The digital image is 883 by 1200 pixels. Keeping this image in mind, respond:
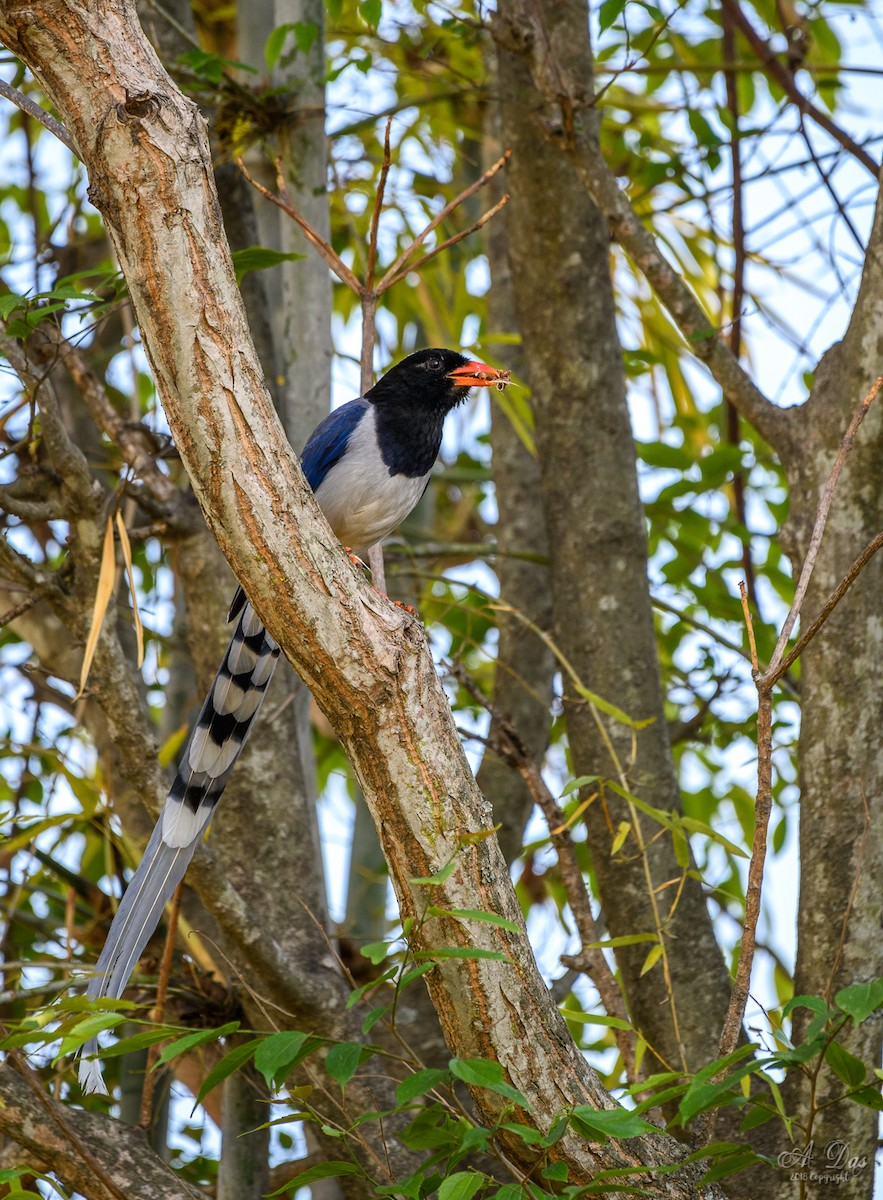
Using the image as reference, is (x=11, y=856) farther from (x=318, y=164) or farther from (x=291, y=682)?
(x=318, y=164)

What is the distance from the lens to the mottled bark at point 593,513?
10.3ft

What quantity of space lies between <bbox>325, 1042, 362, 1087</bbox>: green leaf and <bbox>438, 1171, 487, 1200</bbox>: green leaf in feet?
0.59

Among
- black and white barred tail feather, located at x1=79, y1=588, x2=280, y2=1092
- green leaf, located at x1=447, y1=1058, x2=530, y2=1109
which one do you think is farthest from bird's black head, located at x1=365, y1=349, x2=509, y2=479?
green leaf, located at x1=447, y1=1058, x2=530, y2=1109

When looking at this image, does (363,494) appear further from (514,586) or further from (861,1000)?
(861,1000)

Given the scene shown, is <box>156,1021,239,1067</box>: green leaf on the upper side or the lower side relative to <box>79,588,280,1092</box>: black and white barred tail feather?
lower

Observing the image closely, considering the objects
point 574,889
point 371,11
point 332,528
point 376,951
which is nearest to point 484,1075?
point 376,951

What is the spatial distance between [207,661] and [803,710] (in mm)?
1560

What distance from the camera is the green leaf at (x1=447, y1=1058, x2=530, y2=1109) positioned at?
1.62m

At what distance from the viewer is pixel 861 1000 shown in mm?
1634

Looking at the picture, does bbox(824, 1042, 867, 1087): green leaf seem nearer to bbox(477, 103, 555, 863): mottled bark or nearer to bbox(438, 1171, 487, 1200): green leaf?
bbox(438, 1171, 487, 1200): green leaf

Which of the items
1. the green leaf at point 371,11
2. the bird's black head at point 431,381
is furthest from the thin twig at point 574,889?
the green leaf at point 371,11

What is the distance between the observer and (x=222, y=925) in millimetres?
2744

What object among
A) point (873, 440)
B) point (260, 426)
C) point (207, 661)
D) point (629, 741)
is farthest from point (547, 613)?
point (260, 426)

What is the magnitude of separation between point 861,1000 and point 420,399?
233 centimetres
